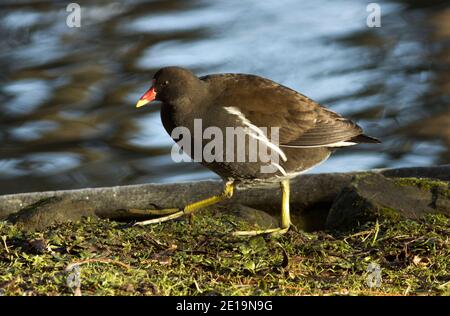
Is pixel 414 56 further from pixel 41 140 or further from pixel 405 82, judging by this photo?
pixel 41 140

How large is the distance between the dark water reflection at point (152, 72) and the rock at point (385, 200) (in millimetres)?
2759

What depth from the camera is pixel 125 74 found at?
9.65 m

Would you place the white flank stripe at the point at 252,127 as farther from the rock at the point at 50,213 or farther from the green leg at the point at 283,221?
the rock at the point at 50,213

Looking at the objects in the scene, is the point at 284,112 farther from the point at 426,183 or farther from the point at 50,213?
the point at 50,213

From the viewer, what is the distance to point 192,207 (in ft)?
15.6

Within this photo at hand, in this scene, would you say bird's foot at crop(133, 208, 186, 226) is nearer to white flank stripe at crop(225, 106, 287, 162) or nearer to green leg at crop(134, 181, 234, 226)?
green leg at crop(134, 181, 234, 226)

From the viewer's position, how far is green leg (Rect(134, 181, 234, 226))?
4.60 m

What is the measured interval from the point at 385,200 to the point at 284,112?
2.22 feet

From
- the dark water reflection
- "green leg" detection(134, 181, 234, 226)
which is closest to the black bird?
"green leg" detection(134, 181, 234, 226)

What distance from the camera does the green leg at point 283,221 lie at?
174 inches

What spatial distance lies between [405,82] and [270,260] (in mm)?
5648

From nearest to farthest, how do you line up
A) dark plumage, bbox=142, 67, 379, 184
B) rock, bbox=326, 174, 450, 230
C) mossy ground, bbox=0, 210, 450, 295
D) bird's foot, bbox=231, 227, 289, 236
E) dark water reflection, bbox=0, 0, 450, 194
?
mossy ground, bbox=0, 210, 450, 295, bird's foot, bbox=231, 227, 289, 236, rock, bbox=326, 174, 450, 230, dark plumage, bbox=142, 67, 379, 184, dark water reflection, bbox=0, 0, 450, 194

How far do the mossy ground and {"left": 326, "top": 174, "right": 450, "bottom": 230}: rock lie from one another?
0.11 m
